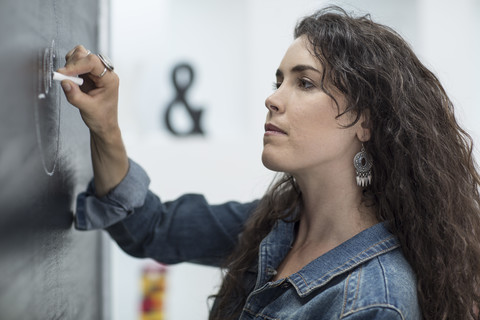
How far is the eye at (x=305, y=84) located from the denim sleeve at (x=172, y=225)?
0.36 m

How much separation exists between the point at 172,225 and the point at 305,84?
45cm

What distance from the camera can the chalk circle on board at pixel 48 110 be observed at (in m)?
0.65

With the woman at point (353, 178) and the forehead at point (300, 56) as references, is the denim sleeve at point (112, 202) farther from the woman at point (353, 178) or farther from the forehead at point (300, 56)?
the forehead at point (300, 56)

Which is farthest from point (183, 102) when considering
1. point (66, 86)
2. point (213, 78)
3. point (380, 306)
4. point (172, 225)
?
point (380, 306)

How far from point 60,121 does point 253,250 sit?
504mm

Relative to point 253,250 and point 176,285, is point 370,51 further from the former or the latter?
point 176,285

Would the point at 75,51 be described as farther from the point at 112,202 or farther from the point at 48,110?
the point at 112,202

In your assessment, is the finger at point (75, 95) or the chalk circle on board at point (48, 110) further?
the finger at point (75, 95)

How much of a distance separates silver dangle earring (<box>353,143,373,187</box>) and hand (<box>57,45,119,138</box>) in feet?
1.45

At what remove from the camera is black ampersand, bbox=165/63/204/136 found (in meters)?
2.10

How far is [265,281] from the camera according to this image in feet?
3.35

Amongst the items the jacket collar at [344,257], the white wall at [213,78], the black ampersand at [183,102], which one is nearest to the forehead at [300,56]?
the jacket collar at [344,257]

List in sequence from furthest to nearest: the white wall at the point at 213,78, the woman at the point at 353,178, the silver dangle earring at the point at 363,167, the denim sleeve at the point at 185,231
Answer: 1. the white wall at the point at 213,78
2. the denim sleeve at the point at 185,231
3. the silver dangle earring at the point at 363,167
4. the woman at the point at 353,178

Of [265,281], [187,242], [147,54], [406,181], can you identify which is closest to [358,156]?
[406,181]
